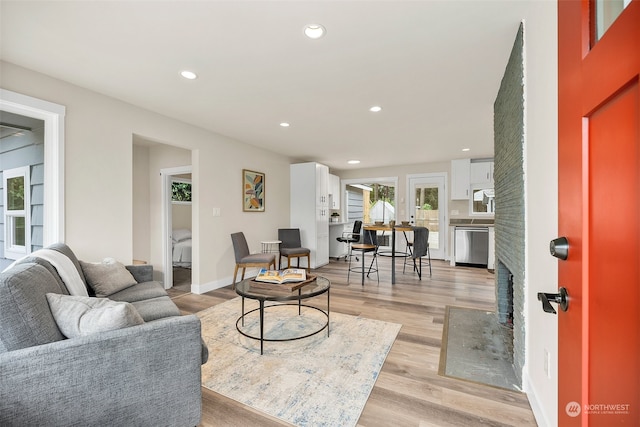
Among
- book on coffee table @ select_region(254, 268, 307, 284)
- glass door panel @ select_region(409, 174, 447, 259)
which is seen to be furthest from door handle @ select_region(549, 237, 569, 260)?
glass door panel @ select_region(409, 174, 447, 259)

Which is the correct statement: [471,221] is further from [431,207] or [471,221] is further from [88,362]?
[88,362]

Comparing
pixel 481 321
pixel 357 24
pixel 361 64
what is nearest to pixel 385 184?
pixel 481 321

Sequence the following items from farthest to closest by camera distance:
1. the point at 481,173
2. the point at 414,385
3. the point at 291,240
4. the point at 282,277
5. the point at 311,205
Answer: the point at 481,173 < the point at 311,205 < the point at 291,240 < the point at 282,277 < the point at 414,385

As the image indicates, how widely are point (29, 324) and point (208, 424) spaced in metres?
0.99

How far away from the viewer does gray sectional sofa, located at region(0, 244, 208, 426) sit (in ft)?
3.54

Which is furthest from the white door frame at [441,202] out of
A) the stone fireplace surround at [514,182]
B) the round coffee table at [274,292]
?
the round coffee table at [274,292]

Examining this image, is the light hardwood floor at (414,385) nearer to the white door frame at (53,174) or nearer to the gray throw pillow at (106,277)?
the gray throw pillow at (106,277)

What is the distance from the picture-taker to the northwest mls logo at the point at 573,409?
78 cm

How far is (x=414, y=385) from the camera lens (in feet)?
6.00

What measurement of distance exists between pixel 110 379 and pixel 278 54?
2.20 meters

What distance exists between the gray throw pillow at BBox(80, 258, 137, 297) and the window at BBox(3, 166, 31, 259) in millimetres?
789

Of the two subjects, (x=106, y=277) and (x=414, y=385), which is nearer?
(x=414, y=385)

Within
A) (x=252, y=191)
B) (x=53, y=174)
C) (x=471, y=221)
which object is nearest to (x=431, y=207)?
(x=471, y=221)

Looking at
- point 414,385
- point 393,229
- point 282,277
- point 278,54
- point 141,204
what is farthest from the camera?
point 141,204
